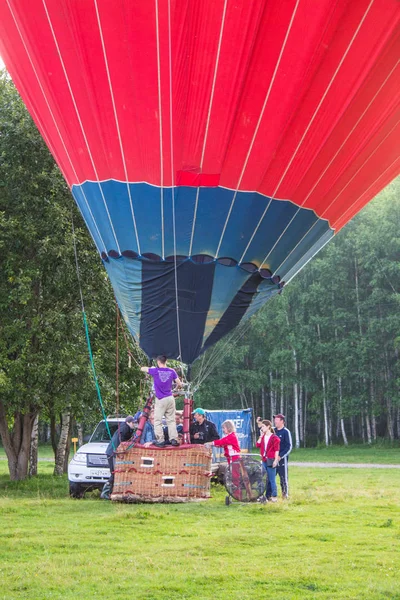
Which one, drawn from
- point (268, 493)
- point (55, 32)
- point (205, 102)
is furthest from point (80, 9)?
point (268, 493)

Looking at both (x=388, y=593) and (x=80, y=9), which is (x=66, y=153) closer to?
(x=80, y=9)

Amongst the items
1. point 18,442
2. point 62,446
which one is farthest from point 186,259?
point 62,446

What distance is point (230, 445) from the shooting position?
38.3 feet

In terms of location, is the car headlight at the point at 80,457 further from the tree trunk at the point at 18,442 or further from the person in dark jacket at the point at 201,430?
the tree trunk at the point at 18,442

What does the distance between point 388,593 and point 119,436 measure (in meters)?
6.74

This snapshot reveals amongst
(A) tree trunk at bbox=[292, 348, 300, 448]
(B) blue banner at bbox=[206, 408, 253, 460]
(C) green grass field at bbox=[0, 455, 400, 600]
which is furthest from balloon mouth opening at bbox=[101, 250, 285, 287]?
(A) tree trunk at bbox=[292, 348, 300, 448]

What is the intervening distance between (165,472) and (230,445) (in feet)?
3.92

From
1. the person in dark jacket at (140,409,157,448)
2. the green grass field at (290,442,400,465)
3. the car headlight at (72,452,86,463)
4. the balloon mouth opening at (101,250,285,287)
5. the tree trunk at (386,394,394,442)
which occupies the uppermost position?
the balloon mouth opening at (101,250,285,287)

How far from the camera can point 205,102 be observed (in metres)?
9.80

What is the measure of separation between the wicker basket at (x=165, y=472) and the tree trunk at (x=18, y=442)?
322 inches

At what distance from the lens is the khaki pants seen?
1089 centimetres

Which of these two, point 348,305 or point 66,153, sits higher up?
point 348,305

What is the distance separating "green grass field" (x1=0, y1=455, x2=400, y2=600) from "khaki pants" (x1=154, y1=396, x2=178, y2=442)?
3.17 ft

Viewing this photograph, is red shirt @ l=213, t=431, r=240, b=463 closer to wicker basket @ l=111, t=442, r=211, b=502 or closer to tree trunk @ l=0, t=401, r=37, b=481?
wicker basket @ l=111, t=442, r=211, b=502
